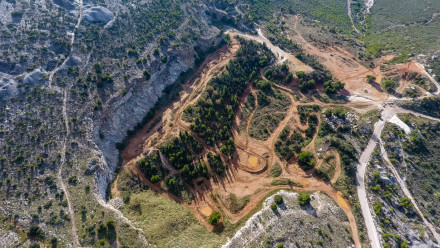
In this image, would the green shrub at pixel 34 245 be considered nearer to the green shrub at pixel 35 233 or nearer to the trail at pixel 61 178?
the green shrub at pixel 35 233

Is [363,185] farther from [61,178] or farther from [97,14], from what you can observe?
[97,14]

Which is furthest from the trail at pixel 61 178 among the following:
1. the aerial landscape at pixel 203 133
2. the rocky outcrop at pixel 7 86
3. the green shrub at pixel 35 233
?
the rocky outcrop at pixel 7 86

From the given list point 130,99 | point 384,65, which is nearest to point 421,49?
point 384,65

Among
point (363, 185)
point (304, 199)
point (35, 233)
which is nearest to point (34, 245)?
point (35, 233)

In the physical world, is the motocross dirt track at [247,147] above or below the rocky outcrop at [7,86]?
above

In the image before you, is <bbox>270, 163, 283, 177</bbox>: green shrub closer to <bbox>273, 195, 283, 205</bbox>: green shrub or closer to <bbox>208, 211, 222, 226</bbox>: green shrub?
<bbox>273, 195, 283, 205</bbox>: green shrub

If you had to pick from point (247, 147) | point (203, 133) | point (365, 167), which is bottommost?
point (203, 133)

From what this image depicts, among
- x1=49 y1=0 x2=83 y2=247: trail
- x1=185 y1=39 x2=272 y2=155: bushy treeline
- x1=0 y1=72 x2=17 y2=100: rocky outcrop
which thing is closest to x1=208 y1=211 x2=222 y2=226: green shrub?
x1=185 y1=39 x2=272 y2=155: bushy treeline

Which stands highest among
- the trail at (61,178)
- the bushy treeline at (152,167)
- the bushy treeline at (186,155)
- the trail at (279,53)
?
the trail at (279,53)

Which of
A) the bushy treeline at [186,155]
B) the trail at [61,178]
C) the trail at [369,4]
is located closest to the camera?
the trail at [61,178]
